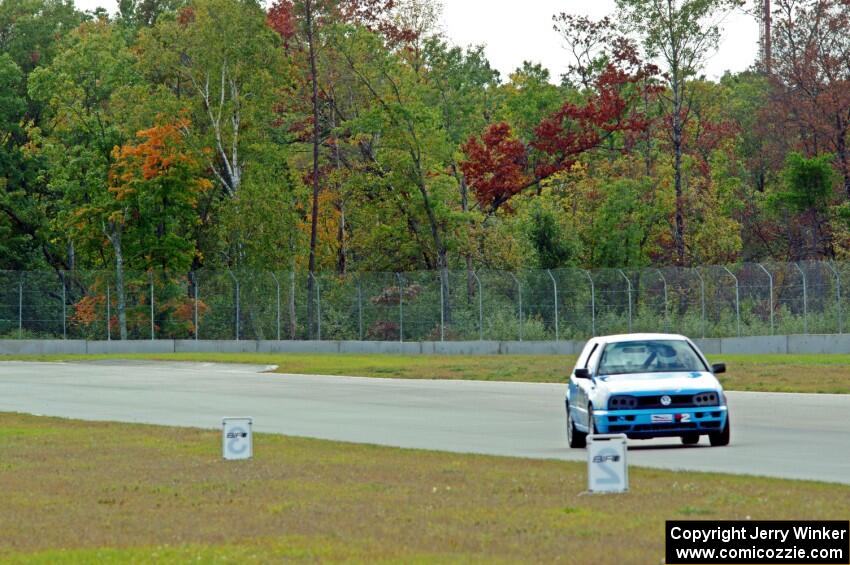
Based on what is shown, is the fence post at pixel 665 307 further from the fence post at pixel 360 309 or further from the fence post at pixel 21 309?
the fence post at pixel 21 309

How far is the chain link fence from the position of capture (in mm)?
52156

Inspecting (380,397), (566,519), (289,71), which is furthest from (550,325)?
(566,519)

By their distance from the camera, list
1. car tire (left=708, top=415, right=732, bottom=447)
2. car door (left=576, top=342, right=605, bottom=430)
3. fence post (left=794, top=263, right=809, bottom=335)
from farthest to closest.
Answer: fence post (left=794, top=263, right=809, bottom=335), car door (left=576, top=342, right=605, bottom=430), car tire (left=708, top=415, right=732, bottom=447)

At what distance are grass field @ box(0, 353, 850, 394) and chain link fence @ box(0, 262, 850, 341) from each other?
2505 millimetres

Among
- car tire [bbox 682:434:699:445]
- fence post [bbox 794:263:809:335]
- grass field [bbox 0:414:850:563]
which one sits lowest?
grass field [bbox 0:414:850:563]

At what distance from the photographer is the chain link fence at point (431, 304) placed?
5216 cm

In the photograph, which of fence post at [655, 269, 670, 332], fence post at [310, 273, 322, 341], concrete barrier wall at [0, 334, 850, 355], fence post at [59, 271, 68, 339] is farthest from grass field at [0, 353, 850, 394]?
fence post at [59, 271, 68, 339]

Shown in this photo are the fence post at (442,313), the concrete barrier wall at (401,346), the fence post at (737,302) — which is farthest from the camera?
the fence post at (442,313)

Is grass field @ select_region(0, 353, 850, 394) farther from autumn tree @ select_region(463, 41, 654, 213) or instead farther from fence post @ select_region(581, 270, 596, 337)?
autumn tree @ select_region(463, 41, 654, 213)

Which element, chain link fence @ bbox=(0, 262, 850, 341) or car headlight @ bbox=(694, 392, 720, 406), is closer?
car headlight @ bbox=(694, 392, 720, 406)

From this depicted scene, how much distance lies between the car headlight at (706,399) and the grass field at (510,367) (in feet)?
43.4

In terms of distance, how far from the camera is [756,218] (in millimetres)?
80188

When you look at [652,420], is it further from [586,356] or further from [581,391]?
[586,356]

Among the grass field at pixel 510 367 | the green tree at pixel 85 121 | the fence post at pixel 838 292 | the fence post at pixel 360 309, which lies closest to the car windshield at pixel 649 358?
the grass field at pixel 510 367
